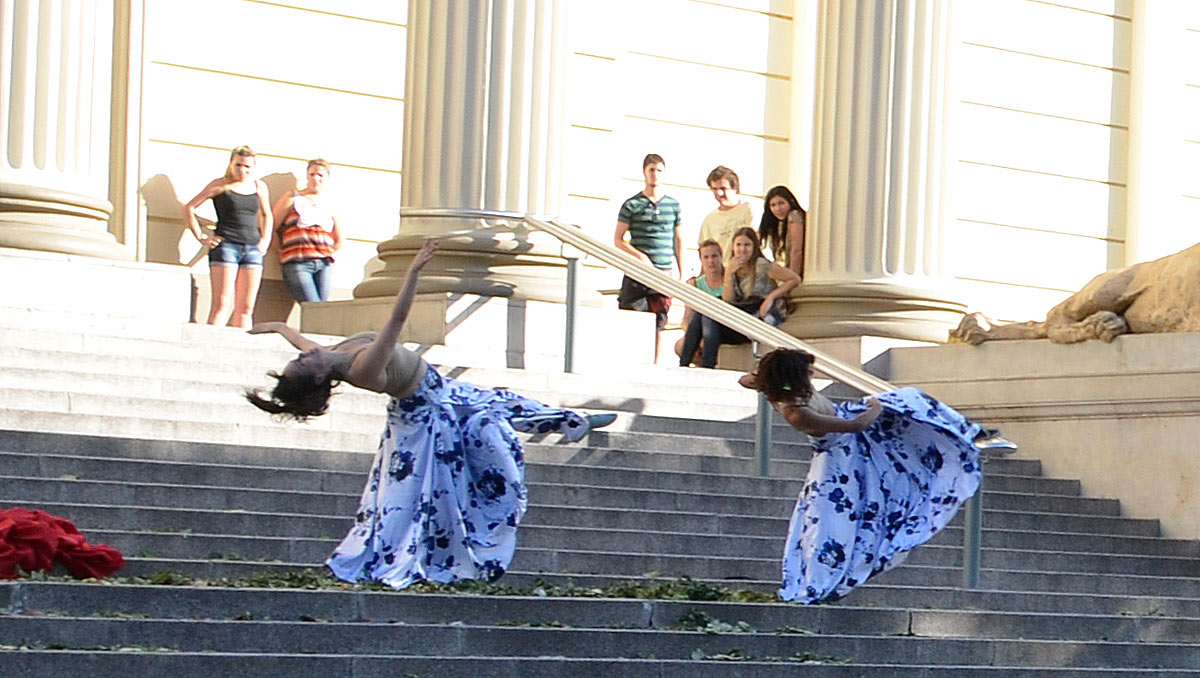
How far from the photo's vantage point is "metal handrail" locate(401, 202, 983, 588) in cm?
1255

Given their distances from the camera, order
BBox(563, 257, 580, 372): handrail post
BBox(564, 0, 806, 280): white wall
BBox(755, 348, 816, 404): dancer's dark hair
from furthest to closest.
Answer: BBox(564, 0, 806, 280): white wall
BBox(563, 257, 580, 372): handrail post
BBox(755, 348, 816, 404): dancer's dark hair

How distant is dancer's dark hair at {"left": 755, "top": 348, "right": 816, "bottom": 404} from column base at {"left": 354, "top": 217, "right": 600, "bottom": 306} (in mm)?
5412

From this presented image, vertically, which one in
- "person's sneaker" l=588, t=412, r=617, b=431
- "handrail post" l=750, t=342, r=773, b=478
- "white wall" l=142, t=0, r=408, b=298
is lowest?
"handrail post" l=750, t=342, r=773, b=478

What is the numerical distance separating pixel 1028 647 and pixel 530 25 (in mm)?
7220

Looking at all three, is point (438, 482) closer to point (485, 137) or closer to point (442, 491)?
point (442, 491)

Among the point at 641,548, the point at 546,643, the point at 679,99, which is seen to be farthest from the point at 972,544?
the point at 679,99

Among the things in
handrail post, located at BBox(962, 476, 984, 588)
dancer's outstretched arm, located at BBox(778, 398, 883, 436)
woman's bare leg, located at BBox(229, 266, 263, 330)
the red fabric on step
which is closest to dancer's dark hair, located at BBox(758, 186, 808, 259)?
woman's bare leg, located at BBox(229, 266, 263, 330)

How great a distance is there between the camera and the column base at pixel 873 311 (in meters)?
18.6

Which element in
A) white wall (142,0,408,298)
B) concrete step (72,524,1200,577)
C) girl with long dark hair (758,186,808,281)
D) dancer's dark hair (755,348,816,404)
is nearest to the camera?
concrete step (72,524,1200,577)

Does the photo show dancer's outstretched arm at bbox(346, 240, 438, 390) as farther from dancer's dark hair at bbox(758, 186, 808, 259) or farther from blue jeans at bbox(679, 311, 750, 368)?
dancer's dark hair at bbox(758, 186, 808, 259)

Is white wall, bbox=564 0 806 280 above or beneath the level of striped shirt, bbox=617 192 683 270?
above

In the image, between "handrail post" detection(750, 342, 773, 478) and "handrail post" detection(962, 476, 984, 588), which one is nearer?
"handrail post" detection(962, 476, 984, 588)

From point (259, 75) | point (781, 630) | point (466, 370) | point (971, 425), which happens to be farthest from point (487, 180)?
point (781, 630)

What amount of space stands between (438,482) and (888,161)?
881 centimetres
